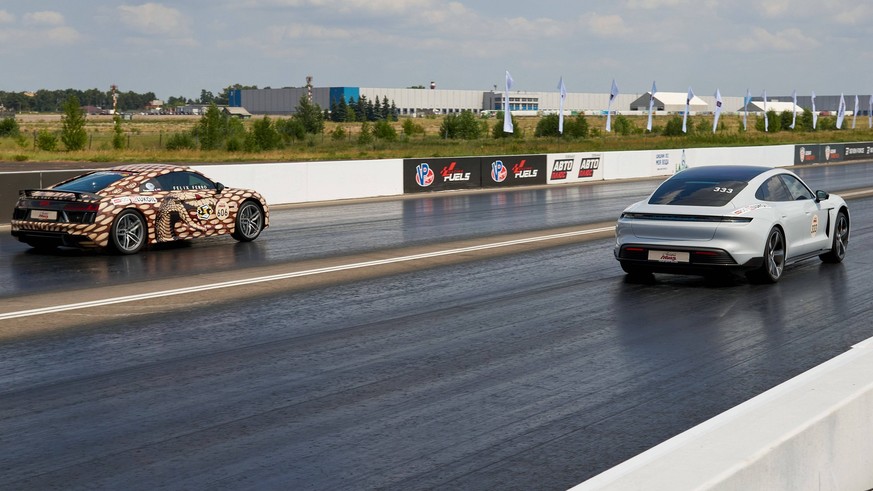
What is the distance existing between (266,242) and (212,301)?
21.7 ft

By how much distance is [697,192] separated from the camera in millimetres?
12742

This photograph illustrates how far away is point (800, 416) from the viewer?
432 cm

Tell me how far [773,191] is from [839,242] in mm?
2356

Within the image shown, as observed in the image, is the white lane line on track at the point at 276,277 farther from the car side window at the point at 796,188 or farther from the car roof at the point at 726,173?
the car side window at the point at 796,188

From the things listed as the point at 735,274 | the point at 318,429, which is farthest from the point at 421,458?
the point at 735,274

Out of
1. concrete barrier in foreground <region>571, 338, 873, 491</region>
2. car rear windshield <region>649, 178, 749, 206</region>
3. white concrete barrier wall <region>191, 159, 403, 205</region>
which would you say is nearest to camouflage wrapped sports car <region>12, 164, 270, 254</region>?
car rear windshield <region>649, 178, 749, 206</region>

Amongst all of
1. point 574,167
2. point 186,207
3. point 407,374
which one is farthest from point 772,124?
point 407,374

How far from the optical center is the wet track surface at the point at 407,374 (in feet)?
18.8

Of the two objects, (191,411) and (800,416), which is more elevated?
(800,416)

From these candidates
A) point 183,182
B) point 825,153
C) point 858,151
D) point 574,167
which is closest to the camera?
point 183,182

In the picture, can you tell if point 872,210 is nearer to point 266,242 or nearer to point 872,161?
point 266,242

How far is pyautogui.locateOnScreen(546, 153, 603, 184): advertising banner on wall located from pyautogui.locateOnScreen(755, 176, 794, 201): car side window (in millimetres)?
23664

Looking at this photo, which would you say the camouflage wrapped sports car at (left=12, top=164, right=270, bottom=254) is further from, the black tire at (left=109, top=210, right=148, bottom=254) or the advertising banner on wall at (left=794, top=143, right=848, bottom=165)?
the advertising banner on wall at (left=794, top=143, right=848, bottom=165)

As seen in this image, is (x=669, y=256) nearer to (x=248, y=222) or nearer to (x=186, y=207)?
(x=186, y=207)
